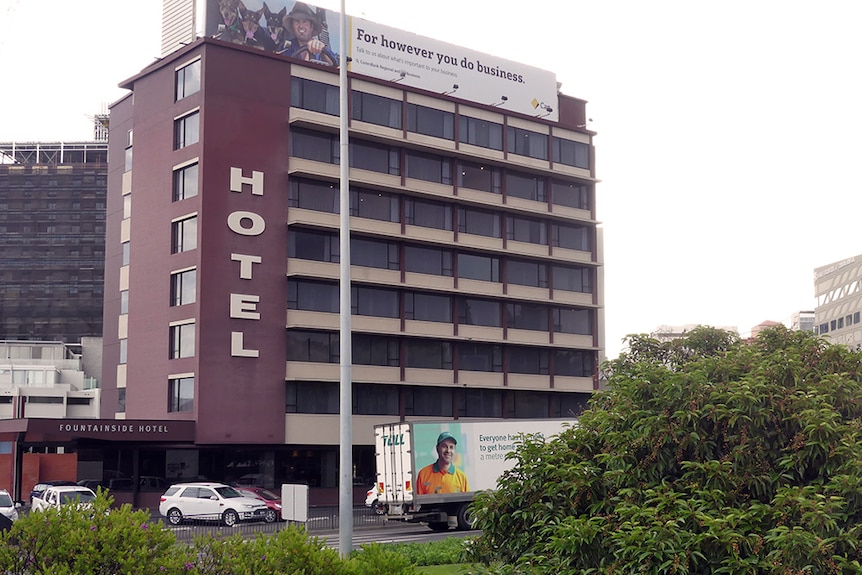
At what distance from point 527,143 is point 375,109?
482 inches

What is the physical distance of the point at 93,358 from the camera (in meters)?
118

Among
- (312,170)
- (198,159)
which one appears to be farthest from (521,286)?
(198,159)

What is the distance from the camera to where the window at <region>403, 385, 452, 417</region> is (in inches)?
2537

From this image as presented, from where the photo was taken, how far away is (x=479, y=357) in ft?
223

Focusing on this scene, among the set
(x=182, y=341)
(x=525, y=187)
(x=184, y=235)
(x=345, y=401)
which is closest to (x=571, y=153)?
(x=525, y=187)

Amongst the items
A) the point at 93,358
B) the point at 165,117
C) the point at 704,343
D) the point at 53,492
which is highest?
the point at 165,117

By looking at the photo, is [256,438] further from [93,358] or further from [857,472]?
[93,358]

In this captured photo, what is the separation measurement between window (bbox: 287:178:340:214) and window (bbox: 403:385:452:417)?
1228 centimetres

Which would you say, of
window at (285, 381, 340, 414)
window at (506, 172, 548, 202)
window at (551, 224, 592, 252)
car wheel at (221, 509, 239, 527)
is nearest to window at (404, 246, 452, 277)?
window at (506, 172, 548, 202)

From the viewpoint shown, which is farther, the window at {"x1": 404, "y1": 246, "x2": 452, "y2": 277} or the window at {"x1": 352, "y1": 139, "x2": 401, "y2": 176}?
the window at {"x1": 404, "y1": 246, "x2": 452, "y2": 277}

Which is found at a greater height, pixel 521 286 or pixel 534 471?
pixel 521 286

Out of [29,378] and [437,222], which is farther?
Answer: [29,378]

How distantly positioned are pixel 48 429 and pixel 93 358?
6879 cm

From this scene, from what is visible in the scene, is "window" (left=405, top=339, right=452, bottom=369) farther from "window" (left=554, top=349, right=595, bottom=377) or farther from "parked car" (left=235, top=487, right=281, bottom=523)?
"parked car" (left=235, top=487, right=281, bottom=523)
